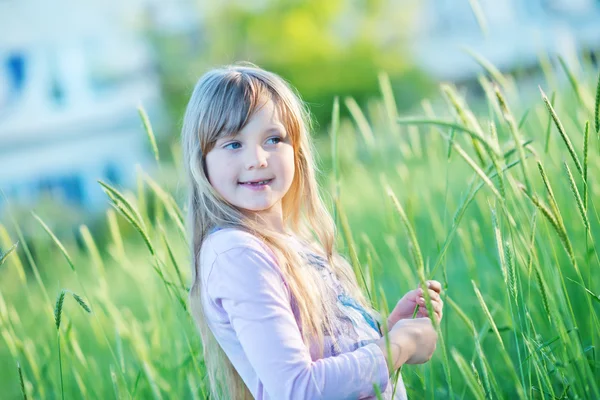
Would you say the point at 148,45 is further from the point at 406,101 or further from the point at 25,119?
the point at 406,101

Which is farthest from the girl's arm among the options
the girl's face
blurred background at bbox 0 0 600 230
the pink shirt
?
blurred background at bbox 0 0 600 230

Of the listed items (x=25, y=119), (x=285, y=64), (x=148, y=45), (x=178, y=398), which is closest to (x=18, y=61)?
(x=25, y=119)

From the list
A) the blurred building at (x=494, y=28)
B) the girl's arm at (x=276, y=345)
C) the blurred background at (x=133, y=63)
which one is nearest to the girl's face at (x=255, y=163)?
the girl's arm at (x=276, y=345)

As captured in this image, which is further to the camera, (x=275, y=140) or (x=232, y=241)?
(x=275, y=140)

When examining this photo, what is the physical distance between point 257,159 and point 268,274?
6.7 inches

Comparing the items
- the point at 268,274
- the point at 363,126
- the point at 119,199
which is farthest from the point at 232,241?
the point at 363,126

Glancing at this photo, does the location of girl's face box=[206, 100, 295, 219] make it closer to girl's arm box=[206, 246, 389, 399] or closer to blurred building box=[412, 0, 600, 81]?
girl's arm box=[206, 246, 389, 399]

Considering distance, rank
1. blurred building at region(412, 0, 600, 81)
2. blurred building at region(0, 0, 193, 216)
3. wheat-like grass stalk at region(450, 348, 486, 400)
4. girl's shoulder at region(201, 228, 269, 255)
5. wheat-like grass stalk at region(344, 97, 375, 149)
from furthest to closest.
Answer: blurred building at region(412, 0, 600, 81) → blurred building at region(0, 0, 193, 216) → wheat-like grass stalk at region(344, 97, 375, 149) → girl's shoulder at region(201, 228, 269, 255) → wheat-like grass stalk at region(450, 348, 486, 400)

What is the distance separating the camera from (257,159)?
964 mm

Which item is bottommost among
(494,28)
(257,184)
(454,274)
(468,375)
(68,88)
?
(454,274)

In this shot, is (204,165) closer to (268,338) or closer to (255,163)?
(255,163)

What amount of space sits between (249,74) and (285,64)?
39.9 feet

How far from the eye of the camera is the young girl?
848 mm

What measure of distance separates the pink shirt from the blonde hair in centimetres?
3
